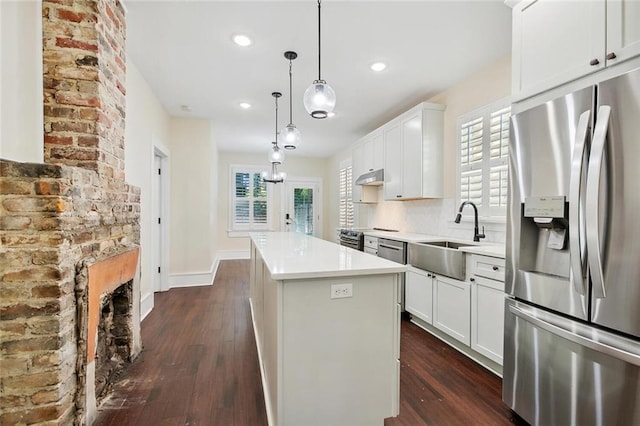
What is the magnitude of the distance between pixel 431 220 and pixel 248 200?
5.25m

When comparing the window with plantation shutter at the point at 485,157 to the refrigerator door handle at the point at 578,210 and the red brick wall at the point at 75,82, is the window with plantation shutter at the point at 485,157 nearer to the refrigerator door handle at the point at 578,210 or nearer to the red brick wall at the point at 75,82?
the refrigerator door handle at the point at 578,210

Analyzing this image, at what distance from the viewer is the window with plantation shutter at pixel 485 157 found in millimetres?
2957

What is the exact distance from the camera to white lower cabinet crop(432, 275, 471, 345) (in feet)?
8.40

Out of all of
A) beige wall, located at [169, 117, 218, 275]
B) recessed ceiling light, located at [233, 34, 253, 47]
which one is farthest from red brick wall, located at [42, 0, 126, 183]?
beige wall, located at [169, 117, 218, 275]

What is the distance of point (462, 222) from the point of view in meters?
3.45

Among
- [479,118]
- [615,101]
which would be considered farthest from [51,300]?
[479,118]

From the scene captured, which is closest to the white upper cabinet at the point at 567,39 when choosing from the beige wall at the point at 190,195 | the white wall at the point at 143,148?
the white wall at the point at 143,148

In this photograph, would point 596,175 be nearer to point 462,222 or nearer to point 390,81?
point 462,222

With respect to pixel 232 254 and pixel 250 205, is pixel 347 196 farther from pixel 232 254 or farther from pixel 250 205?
pixel 232 254

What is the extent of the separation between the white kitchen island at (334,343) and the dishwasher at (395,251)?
1.86 metres

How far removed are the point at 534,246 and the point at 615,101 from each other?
77 centimetres

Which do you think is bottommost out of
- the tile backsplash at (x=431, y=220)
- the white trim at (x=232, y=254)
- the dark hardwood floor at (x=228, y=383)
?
the dark hardwood floor at (x=228, y=383)

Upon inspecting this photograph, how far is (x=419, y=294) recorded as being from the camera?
10.6 feet

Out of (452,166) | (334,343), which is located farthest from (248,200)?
(334,343)
